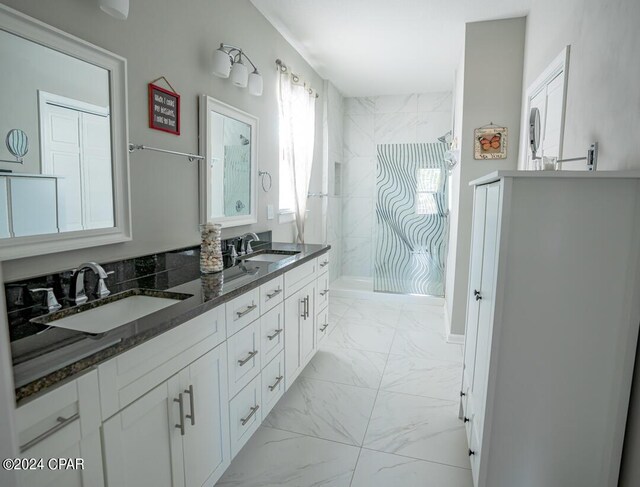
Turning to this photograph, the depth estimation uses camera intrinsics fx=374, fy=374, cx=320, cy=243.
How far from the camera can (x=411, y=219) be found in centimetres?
474

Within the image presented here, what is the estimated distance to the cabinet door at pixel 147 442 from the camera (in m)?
1.05

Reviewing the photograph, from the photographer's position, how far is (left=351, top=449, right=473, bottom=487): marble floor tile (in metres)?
1.75

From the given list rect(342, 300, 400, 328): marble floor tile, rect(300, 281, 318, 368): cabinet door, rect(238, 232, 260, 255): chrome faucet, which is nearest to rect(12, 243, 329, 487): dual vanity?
rect(300, 281, 318, 368): cabinet door

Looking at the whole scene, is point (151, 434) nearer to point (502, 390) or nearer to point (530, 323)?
point (502, 390)

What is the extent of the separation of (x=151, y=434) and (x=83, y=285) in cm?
64

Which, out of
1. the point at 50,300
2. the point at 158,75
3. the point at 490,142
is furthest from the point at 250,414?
the point at 490,142

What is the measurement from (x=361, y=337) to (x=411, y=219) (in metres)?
1.85

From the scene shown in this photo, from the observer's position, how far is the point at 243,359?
177 centimetres

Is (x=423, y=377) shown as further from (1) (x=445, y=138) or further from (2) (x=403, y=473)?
(1) (x=445, y=138)

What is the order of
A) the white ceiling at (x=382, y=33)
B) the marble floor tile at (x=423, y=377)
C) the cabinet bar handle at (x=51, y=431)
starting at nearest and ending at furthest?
the cabinet bar handle at (x=51, y=431) < the marble floor tile at (x=423, y=377) < the white ceiling at (x=382, y=33)

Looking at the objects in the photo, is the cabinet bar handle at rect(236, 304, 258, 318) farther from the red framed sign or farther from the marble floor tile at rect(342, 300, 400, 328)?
the marble floor tile at rect(342, 300, 400, 328)

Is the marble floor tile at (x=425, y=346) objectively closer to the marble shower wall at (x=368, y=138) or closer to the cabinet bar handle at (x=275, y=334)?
the cabinet bar handle at (x=275, y=334)

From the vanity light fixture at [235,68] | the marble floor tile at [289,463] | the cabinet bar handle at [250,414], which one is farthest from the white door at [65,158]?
the marble floor tile at [289,463]

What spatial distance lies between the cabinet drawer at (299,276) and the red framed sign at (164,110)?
1046mm
